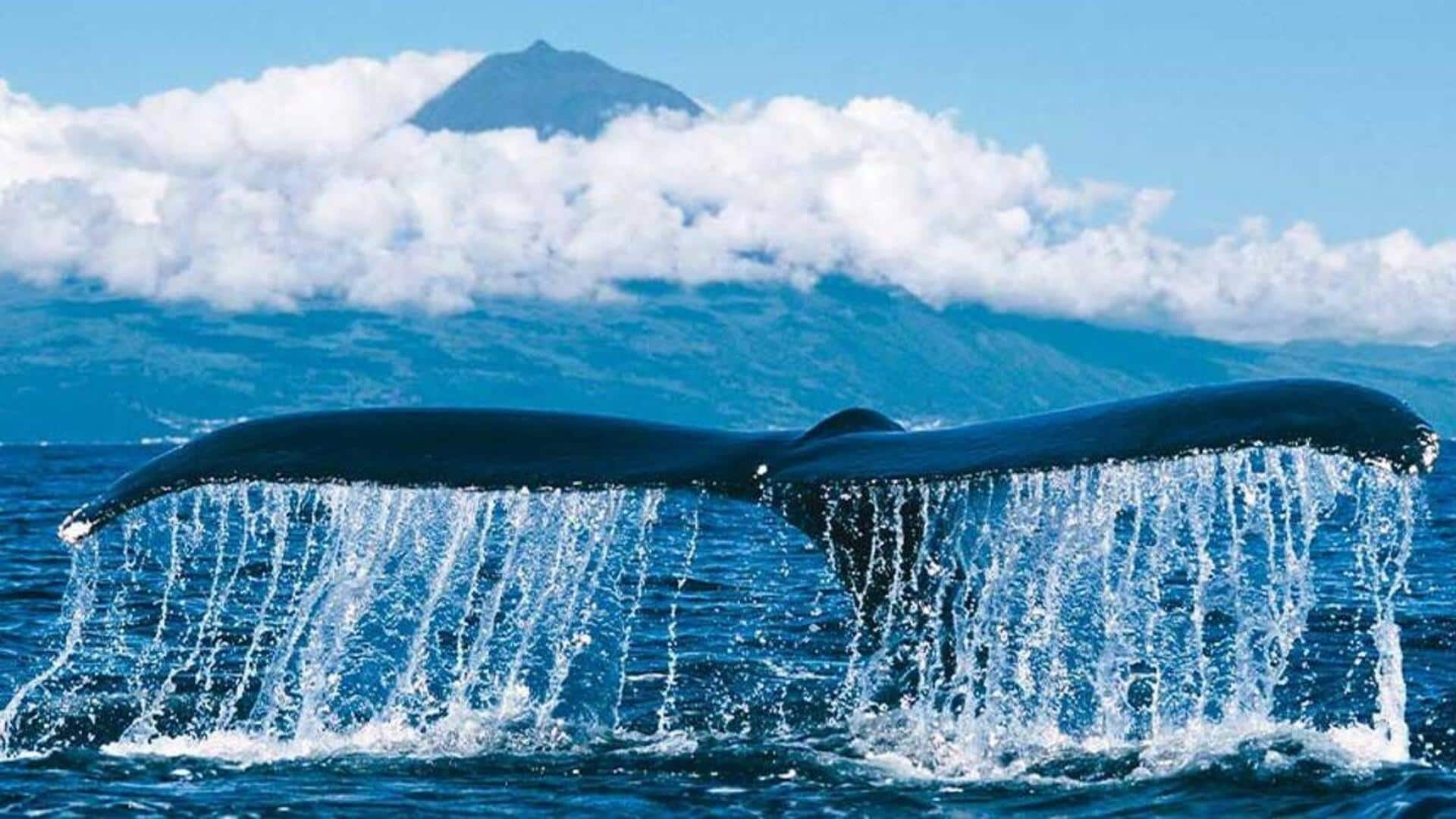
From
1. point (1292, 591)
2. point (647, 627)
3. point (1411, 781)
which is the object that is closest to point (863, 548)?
point (1411, 781)

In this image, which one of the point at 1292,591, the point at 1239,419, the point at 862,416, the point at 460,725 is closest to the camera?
the point at 1239,419

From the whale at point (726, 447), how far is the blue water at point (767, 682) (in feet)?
0.36

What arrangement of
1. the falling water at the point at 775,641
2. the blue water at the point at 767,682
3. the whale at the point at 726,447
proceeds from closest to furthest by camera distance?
1. the whale at the point at 726,447
2. the falling water at the point at 775,641
3. the blue water at the point at 767,682

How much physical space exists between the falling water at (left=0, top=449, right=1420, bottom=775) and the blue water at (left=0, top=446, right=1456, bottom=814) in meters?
0.04

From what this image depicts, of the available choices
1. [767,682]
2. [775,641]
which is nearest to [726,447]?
[767,682]

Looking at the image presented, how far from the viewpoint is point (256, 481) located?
7.14 m

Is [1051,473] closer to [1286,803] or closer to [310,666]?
[1286,803]

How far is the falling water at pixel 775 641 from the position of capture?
7984mm

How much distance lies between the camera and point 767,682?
41.0 ft

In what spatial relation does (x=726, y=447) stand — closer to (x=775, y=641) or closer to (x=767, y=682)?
(x=767, y=682)

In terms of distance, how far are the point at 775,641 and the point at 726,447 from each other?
7.26m

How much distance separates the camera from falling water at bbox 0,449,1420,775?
7984mm

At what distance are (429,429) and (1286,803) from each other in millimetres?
3911

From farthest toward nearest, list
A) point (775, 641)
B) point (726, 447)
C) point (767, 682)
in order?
point (775, 641) < point (767, 682) < point (726, 447)
